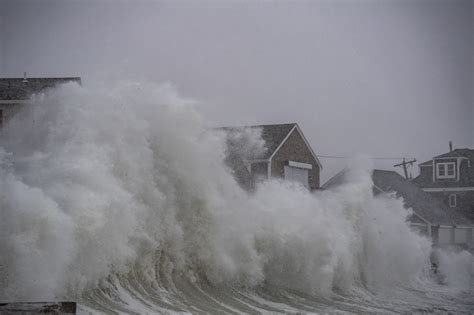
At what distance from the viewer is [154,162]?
38.2 feet

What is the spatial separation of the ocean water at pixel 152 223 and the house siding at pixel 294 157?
7.36 m

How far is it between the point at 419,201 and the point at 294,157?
7.69 meters

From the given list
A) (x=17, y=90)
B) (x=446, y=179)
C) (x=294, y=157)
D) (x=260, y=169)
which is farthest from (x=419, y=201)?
(x=17, y=90)

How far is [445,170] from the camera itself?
31281mm

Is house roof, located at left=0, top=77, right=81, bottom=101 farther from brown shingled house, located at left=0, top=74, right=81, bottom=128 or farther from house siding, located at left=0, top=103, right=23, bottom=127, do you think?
house siding, located at left=0, top=103, right=23, bottom=127

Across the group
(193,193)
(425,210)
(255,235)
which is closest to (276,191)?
(255,235)

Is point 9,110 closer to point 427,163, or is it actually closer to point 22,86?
point 22,86

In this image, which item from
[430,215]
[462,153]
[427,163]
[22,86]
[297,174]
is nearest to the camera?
[22,86]

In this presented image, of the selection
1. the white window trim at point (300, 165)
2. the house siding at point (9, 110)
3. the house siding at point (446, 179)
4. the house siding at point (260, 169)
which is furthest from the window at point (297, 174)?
the house siding at point (9, 110)

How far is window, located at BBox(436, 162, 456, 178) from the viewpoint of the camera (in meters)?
30.9

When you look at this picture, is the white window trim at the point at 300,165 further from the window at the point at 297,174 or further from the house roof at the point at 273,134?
the house roof at the point at 273,134

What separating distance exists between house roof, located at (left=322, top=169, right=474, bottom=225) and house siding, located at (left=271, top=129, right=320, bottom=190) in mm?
3953

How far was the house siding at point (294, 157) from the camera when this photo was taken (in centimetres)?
2405

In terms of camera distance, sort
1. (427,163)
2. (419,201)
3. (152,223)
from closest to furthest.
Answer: (152,223), (419,201), (427,163)
